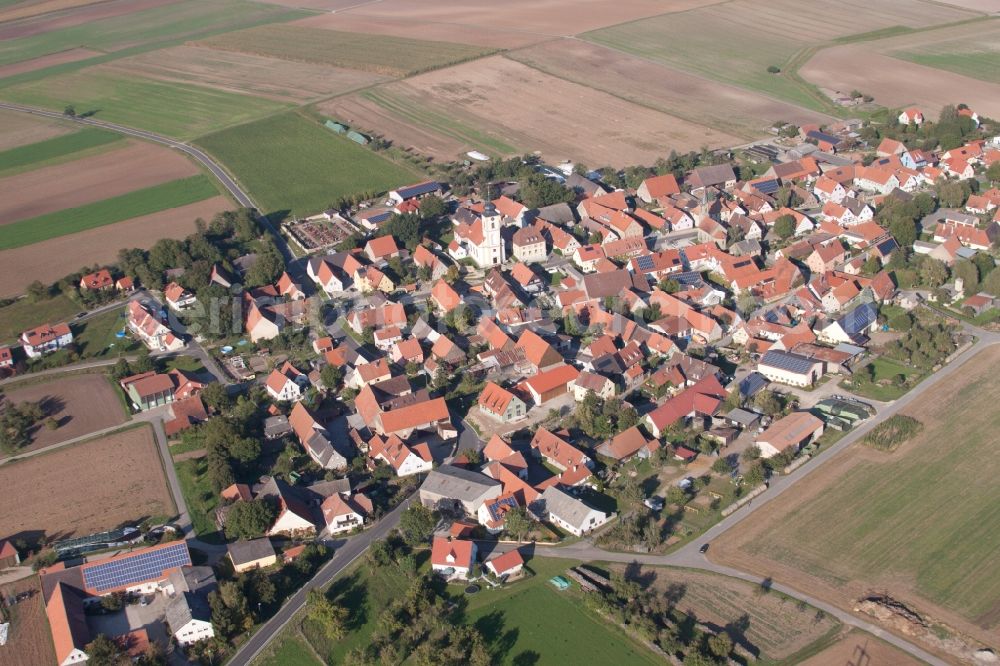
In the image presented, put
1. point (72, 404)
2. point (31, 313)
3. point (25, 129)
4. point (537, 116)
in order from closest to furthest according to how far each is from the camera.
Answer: point (72, 404) → point (31, 313) → point (537, 116) → point (25, 129)

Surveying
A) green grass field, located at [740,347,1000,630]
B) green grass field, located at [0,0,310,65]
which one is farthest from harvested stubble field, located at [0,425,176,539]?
green grass field, located at [0,0,310,65]

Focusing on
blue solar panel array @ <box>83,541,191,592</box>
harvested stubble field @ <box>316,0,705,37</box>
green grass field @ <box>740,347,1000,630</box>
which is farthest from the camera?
harvested stubble field @ <box>316,0,705,37</box>

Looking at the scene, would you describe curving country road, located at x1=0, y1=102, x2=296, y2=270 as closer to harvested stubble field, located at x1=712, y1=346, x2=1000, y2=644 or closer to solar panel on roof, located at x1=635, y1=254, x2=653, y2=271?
solar panel on roof, located at x1=635, y1=254, x2=653, y2=271

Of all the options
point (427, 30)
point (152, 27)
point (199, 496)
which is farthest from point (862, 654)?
point (152, 27)

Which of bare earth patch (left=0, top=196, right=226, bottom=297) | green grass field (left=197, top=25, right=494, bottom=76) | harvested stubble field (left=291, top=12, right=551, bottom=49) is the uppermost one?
harvested stubble field (left=291, top=12, right=551, bottom=49)

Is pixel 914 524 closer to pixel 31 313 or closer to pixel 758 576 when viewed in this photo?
pixel 758 576

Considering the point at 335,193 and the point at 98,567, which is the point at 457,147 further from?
the point at 98,567
